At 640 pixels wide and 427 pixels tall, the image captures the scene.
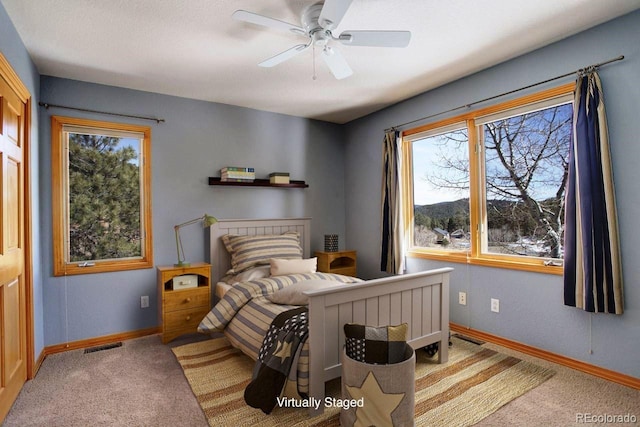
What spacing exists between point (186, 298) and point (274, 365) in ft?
5.20

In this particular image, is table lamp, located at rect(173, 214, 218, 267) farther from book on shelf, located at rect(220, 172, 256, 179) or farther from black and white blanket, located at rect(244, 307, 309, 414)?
black and white blanket, located at rect(244, 307, 309, 414)

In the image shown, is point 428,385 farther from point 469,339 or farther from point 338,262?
point 338,262

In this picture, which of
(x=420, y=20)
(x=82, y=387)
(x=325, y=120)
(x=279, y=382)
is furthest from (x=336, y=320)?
(x=325, y=120)

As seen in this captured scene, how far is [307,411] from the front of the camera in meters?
2.11

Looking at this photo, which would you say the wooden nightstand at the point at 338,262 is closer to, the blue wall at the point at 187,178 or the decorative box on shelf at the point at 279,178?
the blue wall at the point at 187,178

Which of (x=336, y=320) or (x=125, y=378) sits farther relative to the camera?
(x=125, y=378)

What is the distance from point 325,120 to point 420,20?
249 cm

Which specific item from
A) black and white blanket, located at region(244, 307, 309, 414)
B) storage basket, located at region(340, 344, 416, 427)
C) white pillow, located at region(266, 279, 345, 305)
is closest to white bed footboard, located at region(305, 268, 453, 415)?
black and white blanket, located at region(244, 307, 309, 414)

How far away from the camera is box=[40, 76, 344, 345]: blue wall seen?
3178mm

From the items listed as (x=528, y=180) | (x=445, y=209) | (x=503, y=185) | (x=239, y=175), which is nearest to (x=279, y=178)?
(x=239, y=175)

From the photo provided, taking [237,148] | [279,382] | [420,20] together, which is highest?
[420,20]

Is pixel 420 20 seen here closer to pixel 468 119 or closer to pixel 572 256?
pixel 468 119

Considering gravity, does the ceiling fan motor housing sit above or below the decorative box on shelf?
above

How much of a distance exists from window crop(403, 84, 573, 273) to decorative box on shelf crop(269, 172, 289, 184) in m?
1.40
